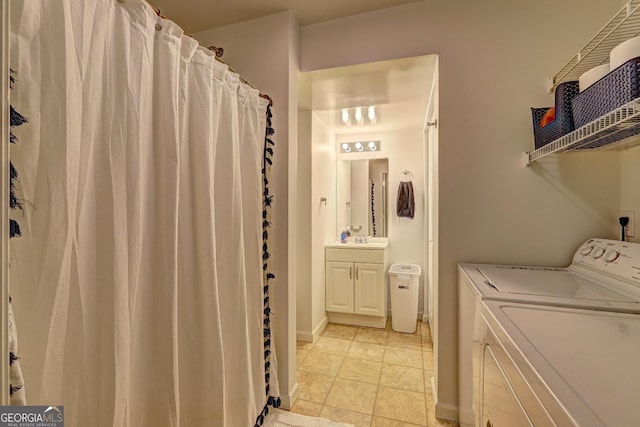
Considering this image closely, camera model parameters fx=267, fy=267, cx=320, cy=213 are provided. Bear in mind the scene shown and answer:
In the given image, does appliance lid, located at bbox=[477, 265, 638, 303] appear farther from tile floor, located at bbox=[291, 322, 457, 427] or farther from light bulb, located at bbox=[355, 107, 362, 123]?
light bulb, located at bbox=[355, 107, 362, 123]

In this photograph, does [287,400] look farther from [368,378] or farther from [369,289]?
[369,289]

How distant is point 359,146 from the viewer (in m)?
3.54

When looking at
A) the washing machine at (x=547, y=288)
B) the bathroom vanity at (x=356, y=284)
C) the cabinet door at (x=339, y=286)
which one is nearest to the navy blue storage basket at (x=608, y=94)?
the washing machine at (x=547, y=288)

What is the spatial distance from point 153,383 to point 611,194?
231 cm

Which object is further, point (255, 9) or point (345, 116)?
point (345, 116)

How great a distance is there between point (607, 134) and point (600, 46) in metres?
0.55

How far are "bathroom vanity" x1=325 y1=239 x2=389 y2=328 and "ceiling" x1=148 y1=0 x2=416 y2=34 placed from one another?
212 cm

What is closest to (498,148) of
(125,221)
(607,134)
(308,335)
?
(607,134)

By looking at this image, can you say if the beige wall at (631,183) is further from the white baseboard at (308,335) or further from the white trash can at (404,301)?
the white baseboard at (308,335)

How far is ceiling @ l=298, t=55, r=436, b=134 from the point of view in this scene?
1.85m

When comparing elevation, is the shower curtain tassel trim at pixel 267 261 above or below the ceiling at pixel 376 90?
below

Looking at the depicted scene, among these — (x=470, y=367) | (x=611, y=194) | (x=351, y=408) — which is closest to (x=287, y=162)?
(x=470, y=367)

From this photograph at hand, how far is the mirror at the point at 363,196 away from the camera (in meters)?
3.49

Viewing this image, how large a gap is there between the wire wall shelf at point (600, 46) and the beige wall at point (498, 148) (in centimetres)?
12
